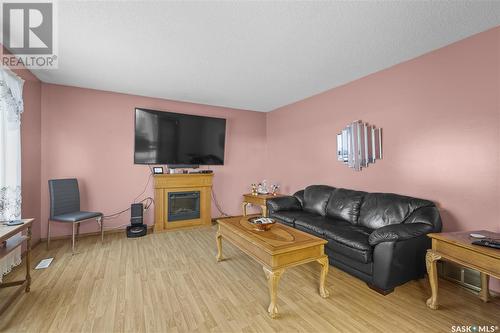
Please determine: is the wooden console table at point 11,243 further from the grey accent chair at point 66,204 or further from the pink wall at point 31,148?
the pink wall at point 31,148

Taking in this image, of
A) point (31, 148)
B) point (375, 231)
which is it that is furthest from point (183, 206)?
point (375, 231)

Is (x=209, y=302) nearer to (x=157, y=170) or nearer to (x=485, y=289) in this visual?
(x=485, y=289)

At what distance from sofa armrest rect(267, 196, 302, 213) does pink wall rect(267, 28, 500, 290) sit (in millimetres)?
746

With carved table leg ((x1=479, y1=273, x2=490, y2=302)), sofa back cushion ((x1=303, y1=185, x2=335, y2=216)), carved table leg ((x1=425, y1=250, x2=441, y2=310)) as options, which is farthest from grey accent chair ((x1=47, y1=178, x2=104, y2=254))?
carved table leg ((x1=479, y1=273, x2=490, y2=302))

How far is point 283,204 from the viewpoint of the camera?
3740 millimetres

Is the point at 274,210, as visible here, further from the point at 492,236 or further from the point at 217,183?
the point at 492,236

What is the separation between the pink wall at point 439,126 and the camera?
216 cm

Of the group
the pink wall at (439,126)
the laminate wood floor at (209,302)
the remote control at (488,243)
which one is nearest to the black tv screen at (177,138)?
the laminate wood floor at (209,302)

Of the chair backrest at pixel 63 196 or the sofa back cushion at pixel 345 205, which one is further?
the chair backrest at pixel 63 196

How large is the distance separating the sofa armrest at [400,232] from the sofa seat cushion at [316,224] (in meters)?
0.63

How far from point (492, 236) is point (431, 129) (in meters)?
1.27

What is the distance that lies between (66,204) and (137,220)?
105 cm

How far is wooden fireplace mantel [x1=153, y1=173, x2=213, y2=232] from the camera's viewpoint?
13.4 ft

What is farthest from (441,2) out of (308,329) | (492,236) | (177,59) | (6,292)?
(6,292)
